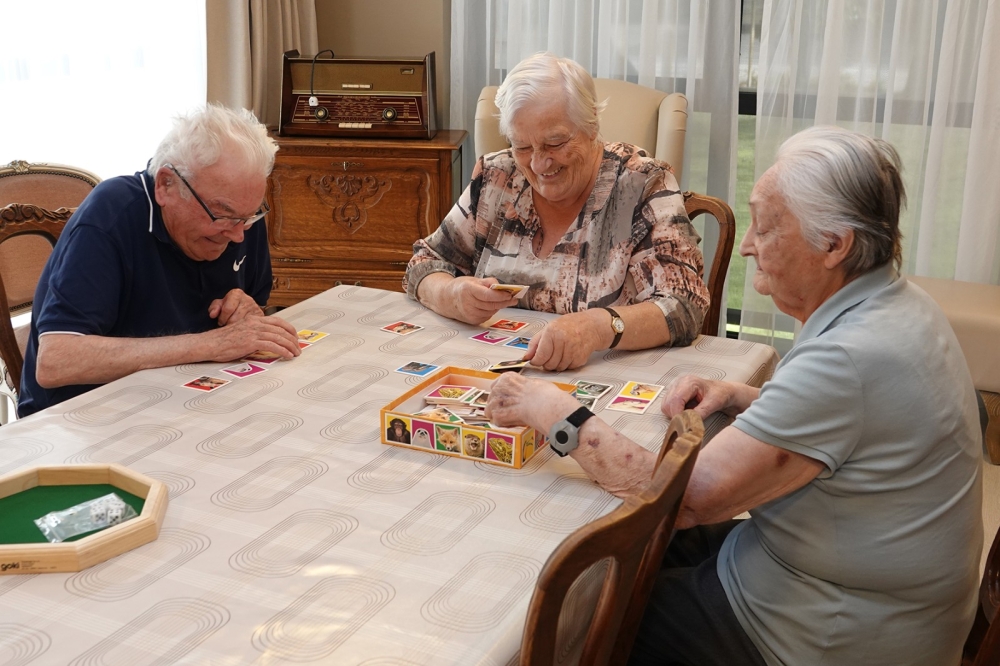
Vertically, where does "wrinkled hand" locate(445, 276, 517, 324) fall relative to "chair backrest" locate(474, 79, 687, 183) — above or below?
below

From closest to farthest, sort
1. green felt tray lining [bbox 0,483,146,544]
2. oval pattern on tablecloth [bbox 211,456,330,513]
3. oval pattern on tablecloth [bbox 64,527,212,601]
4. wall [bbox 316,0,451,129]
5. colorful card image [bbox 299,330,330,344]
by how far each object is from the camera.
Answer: oval pattern on tablecloth [bbox 64,527,212,601], green felt tray lining [bbox 0,483,146,544], oval pattern on tablecloth [bbox 211,456,330,513], colorful card image [bbox 299,330,330,344], wall [bbox 316,0,451,129]

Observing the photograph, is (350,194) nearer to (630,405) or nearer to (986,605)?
(630,405)

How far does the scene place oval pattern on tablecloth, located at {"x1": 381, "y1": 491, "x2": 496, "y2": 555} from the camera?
4.00 feet

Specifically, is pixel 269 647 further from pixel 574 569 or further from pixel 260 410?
pixel 260 410

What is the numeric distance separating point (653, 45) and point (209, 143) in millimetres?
2486

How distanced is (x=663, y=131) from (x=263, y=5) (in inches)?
75.5

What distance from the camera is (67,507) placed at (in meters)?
1.30

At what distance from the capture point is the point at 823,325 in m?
Answer: 1.36

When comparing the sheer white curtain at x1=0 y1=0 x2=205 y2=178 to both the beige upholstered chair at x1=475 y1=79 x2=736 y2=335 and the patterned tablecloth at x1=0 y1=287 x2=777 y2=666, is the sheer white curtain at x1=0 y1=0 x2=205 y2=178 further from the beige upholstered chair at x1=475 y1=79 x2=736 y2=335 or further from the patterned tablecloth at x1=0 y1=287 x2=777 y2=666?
the patterned tablecloth at x1=0 y1=287 x2=777 y2=666

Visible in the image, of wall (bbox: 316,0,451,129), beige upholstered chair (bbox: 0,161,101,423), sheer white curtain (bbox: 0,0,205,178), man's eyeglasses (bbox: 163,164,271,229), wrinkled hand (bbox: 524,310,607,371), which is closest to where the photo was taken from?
wrinkled hand (bbox: 524,310,607,371)

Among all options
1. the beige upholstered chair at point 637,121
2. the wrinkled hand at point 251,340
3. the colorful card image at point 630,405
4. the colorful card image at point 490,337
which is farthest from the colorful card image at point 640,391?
the beige upholstered chair at point 637,121

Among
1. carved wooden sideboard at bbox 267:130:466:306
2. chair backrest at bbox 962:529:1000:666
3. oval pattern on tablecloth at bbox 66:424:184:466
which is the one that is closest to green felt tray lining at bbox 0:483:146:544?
oval pattern on tablecloth at bbox 66:424:184:466

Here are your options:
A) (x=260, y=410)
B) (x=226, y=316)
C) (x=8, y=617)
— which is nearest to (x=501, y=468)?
(x=260, y=410)

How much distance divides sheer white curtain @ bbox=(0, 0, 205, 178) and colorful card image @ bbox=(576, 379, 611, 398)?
2.45 meters
